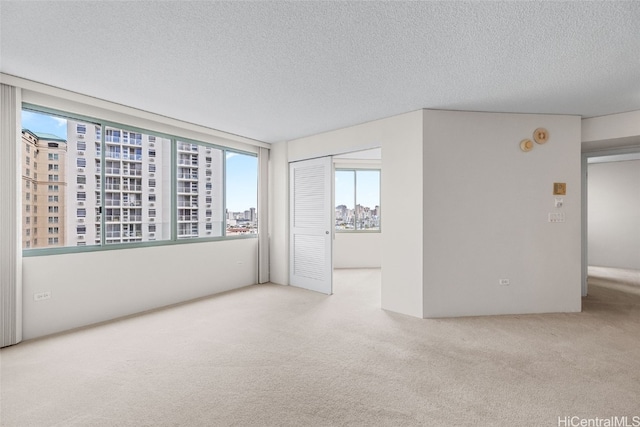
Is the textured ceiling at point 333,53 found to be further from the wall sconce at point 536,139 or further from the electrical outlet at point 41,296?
the electrical outlet at point 41,296

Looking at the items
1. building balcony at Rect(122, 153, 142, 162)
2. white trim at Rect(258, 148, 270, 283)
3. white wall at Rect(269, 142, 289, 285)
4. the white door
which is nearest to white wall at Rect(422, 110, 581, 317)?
the white door

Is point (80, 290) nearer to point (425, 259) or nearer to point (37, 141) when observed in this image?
point (37, 141)

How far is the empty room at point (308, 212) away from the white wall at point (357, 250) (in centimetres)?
172

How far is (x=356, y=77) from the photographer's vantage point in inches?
109

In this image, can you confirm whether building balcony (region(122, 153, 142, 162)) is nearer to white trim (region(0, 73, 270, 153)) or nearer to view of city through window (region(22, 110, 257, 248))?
view of city through window (region(22, 110, 257, 248))

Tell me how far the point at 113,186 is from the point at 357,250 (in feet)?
16.4

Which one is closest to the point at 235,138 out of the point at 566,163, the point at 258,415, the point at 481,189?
the point at 481,189

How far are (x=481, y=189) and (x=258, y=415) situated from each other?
3452 mm

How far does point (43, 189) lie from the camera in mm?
3250

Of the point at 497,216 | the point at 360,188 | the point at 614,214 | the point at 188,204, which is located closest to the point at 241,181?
the point at 188,204

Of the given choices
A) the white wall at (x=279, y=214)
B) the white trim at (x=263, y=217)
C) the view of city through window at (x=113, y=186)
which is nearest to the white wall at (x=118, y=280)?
the view of city through window at (x=113, y=186)

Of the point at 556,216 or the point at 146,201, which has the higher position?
the point at 146,201

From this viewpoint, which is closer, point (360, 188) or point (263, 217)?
point (263, 217)

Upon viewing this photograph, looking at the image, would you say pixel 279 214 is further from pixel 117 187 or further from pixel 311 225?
pixel 117 187
